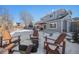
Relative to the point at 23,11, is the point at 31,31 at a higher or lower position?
lower

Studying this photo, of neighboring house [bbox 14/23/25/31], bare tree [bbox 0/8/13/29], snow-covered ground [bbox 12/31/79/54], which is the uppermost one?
bare tree [bbox 0/8/13/29]

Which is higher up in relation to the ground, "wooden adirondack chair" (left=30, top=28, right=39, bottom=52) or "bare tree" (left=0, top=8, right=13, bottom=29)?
"bare tree" (left=0, top=8, right=13, bottom=29)

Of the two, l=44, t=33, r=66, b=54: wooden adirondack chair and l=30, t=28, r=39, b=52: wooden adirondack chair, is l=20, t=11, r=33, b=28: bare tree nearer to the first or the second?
l=30, t=28, r=39, b=52: wooden adirondack chair

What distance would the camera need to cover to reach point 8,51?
108 inches

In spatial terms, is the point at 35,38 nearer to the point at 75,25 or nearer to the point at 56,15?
the point at 56,15

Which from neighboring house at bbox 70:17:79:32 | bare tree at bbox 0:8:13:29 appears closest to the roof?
neighboring house at bbox 70:17:79:32

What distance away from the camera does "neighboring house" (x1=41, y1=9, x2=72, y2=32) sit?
2.72 meters

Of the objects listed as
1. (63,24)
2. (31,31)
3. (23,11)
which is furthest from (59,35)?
(23,11)

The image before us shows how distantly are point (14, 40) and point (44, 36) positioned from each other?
0.38 meters

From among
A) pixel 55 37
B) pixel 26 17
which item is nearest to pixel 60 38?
pixel 55 37

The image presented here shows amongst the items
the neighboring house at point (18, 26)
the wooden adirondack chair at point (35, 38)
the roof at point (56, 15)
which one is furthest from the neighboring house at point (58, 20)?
the neighboring house at point (18, 26)

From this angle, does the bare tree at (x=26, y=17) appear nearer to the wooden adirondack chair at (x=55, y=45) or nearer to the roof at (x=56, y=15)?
the roof at (x=56, y=15)
